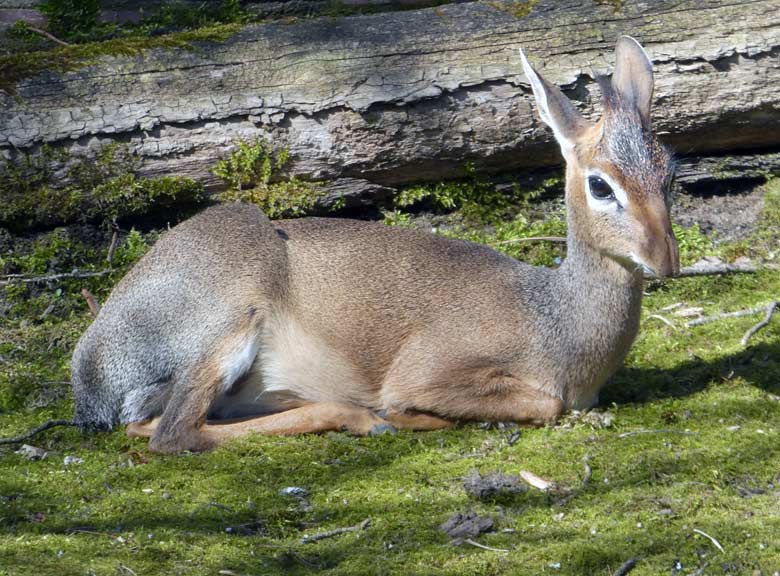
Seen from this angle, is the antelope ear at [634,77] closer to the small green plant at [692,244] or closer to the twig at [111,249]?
the small green plant at [692,244]

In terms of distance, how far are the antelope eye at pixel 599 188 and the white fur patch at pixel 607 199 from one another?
0.04 ft

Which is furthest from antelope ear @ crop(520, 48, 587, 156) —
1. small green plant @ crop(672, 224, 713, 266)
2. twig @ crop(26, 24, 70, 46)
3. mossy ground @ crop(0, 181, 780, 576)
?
twig @ crop(26, 24, 70, 46)

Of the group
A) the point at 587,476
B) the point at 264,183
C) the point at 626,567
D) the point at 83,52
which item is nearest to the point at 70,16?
the point at 83,52

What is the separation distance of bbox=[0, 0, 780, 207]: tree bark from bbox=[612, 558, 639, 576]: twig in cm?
444

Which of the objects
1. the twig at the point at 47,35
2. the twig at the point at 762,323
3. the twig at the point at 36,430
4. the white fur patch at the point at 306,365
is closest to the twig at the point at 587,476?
the white fur patch at the point at 306,365

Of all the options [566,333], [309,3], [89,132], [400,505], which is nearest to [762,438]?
[566,333]

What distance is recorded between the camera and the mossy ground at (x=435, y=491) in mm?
4574

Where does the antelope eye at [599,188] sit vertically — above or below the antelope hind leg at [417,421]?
above

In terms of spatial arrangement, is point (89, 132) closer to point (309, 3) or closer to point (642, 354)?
point (309, 3)

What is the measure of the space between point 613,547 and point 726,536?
46cm

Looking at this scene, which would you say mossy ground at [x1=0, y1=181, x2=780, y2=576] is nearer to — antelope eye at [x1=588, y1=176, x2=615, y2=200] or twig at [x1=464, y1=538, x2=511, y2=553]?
twig at [x1=464, y1=538, x2=511, y2=553]

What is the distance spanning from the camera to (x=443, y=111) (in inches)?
325

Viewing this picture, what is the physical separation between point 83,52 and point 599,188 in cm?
423

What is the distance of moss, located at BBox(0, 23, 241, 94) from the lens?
8.05 metres
